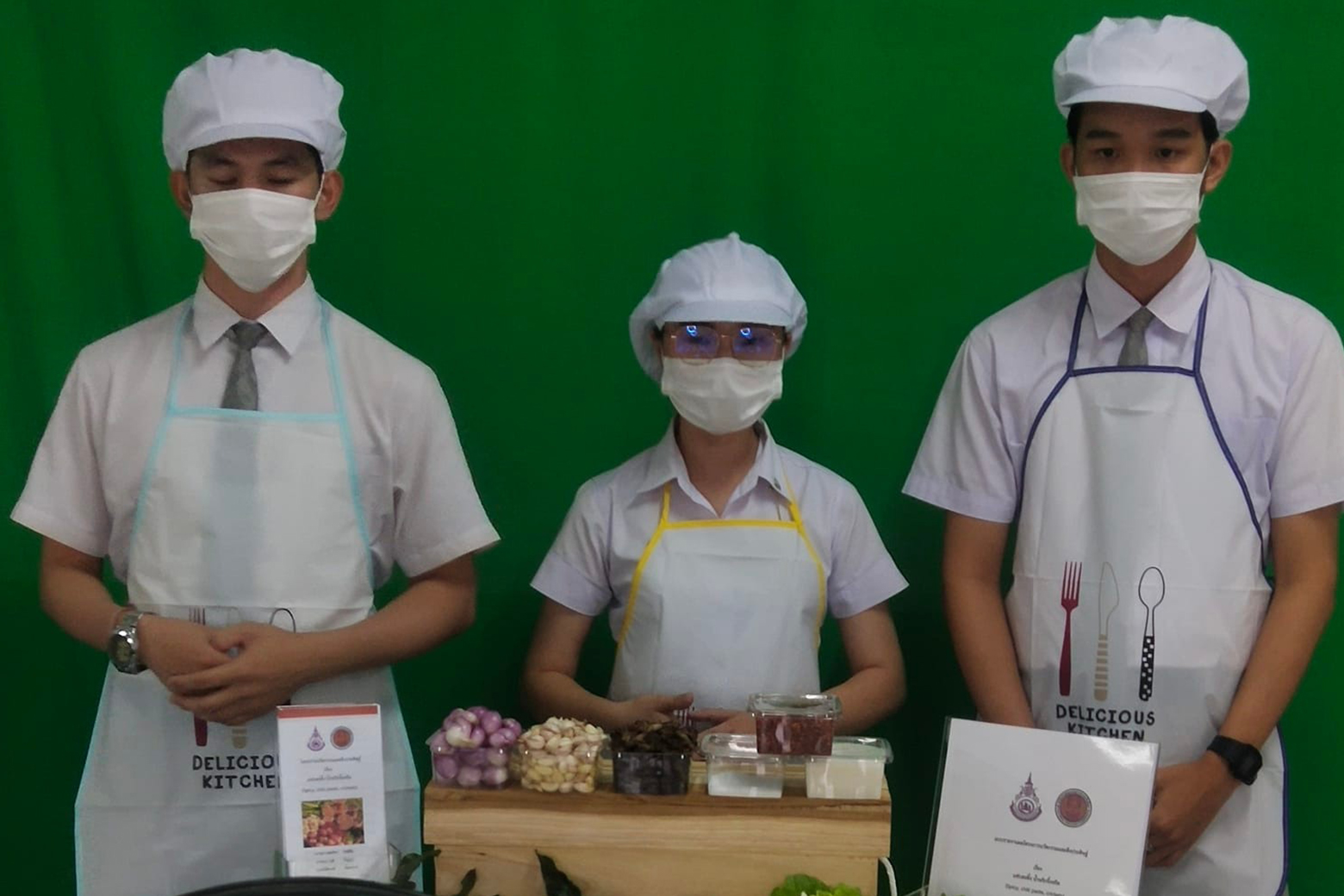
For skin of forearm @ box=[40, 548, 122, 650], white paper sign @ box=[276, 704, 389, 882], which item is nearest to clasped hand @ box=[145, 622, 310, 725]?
skin of forearm @ box=[40, 548, 122, 650]

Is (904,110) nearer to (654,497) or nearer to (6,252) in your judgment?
(654,497)

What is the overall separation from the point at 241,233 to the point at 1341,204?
1.82 meters

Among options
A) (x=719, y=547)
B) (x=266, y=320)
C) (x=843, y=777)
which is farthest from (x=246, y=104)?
(x=843, y=777)

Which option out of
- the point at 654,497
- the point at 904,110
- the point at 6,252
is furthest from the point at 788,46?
the point at 6,252

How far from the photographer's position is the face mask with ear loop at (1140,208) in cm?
203

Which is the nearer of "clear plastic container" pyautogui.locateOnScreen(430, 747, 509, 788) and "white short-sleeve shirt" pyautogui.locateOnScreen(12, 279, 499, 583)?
"clear plastic container" pyautogui.locateOnScreen(430, 747, 509, 788)

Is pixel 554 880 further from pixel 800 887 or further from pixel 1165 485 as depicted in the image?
pixel 1165 485

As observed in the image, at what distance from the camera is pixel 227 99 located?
6.51 ft

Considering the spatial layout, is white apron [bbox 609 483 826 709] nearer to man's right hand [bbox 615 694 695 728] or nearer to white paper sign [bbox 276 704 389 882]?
man's right hand [bbox 615 694 695 728]

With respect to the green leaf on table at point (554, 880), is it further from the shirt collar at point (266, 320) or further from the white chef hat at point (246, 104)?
the white chef hat at point (246, 104)

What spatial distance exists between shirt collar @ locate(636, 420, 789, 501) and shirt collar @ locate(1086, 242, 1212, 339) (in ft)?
1.68

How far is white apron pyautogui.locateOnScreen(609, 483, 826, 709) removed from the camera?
2203 millimetres

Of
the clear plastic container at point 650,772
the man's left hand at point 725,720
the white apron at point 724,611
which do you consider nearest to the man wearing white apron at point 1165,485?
the white apron at point 724,611

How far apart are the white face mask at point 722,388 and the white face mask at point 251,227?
0.56 metres
